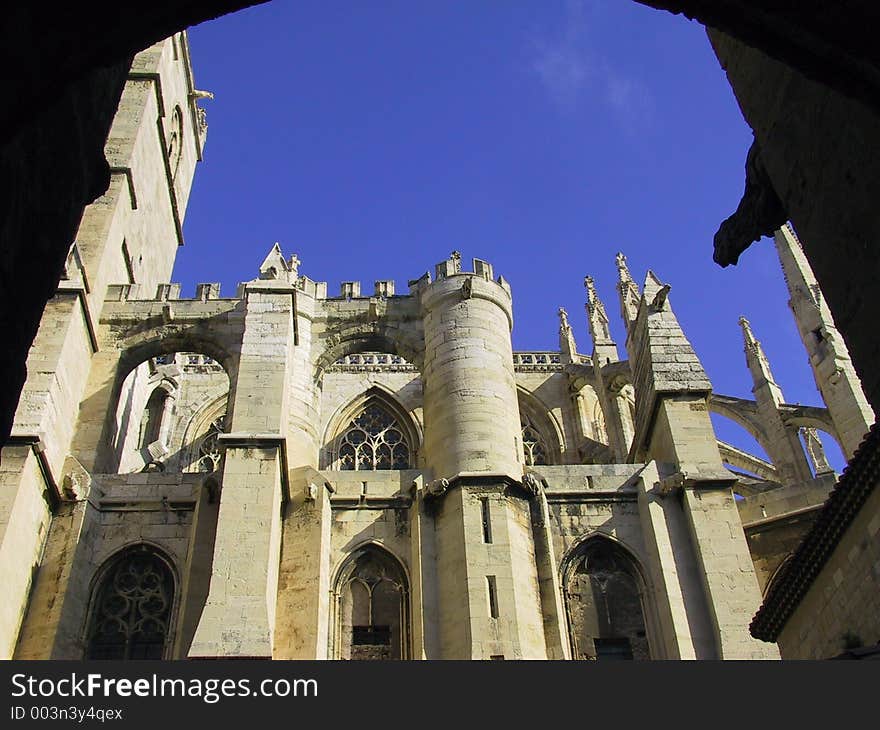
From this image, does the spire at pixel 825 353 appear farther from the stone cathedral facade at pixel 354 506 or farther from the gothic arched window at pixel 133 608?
the gothic arched window at pixel 133 608

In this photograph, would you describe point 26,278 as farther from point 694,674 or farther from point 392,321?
point 392,321

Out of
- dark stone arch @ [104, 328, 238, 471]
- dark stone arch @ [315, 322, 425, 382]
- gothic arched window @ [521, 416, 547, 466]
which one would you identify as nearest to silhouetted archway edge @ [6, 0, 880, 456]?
dark stone arch @ [104, 328, 238, 471]

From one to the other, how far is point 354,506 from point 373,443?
796 centimetres

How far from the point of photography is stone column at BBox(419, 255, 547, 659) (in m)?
12.2

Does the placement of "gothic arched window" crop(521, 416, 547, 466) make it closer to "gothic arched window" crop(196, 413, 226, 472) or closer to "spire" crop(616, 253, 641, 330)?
"spire" crop(616, 253, 641, 330)

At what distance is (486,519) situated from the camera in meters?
13.1

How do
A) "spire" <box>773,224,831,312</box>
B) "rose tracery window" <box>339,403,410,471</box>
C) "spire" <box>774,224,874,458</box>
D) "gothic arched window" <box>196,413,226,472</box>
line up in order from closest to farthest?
"spire" <box>774,224,874,458</box> < "spire" <box>773,224,831,312</box> < "rose tracery window" <box>339,403,410,471</box> < "gothic arched window" <box>196,413,226,472</box>

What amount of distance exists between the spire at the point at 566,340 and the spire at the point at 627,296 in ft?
13.9

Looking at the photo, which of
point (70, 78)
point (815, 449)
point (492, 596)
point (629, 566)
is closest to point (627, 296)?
point (815, 449)

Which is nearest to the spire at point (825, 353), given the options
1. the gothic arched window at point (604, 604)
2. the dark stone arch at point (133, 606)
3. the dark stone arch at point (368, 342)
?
the gothic arched window at point (604, 604)

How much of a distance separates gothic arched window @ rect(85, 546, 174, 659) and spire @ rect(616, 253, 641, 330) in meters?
10.1

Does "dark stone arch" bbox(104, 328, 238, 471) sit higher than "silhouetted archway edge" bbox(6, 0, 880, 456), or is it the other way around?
"dark stone arch" bbox(104, 328, 238, 471)

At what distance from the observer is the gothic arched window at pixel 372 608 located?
1301cm

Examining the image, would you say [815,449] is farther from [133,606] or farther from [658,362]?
[133,606]
